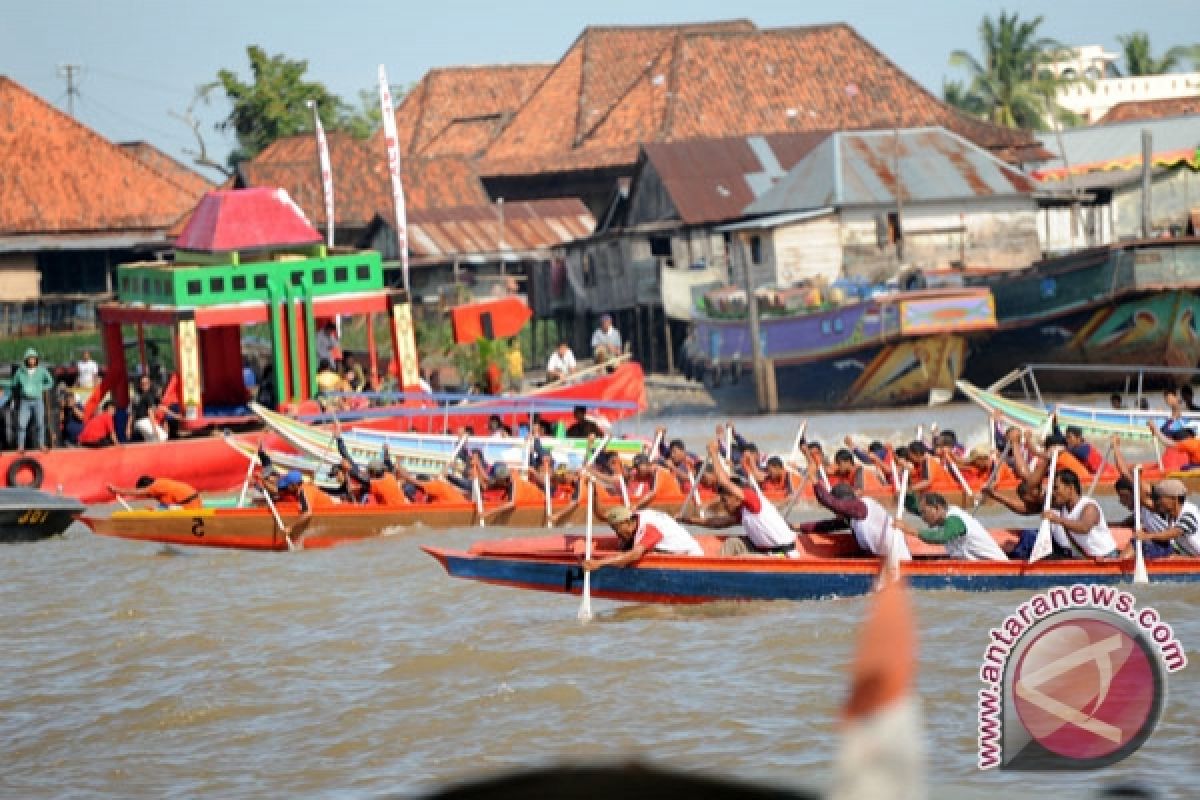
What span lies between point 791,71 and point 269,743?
4350 cm

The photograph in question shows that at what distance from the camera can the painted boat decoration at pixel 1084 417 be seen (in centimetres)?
2250

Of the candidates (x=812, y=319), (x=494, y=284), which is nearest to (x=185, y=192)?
(x=494, y=284)

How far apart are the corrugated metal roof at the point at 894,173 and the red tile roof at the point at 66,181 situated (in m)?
17.4

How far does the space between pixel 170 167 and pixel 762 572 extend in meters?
54.7

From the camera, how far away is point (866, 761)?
7.36ft

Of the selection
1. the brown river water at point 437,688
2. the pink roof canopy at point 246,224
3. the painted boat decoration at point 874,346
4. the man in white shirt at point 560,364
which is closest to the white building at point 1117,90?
the painted boat decoration at point 874,346

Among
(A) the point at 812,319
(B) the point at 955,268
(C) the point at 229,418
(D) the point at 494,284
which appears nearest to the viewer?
(C) the point at 229,418

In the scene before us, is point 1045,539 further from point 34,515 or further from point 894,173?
point 894,173

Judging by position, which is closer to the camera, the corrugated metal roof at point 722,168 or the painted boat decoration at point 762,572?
the painted boat decoration at point 762,572

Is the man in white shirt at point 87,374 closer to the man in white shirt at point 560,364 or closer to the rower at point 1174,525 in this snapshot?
the man in white shirt at point 560,364

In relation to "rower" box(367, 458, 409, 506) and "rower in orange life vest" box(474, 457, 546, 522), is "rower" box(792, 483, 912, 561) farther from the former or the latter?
"rower" box(367, 458, 409, 506)

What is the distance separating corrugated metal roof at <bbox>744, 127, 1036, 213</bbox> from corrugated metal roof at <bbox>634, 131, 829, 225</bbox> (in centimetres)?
263

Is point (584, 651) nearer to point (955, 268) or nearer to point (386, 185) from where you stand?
point (955, 268)

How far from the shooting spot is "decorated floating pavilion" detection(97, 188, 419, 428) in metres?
25.7
